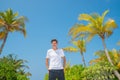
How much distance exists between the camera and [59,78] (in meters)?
9.53

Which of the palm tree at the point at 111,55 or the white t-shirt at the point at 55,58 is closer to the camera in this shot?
→ the white t-shirt at the point at 55,58

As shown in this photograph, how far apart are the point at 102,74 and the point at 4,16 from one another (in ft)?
54.6

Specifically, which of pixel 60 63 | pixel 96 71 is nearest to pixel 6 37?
pixel 96 71

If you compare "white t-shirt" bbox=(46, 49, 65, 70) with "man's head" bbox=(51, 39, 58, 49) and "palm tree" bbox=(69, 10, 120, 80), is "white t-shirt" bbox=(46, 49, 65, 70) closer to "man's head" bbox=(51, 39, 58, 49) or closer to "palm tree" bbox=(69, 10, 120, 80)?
"man's head" bbox=(51, 39, 58, 49)

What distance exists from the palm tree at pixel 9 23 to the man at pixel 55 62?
30094 mm

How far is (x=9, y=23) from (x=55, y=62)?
102 ft

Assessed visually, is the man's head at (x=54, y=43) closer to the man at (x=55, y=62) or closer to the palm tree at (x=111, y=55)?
the man at (x=55, y=62)

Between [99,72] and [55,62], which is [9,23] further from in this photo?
[55,62]

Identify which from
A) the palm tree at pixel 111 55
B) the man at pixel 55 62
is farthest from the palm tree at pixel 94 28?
the man at pixel 55 62

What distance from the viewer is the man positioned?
9.52 metres

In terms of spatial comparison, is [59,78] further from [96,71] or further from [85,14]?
[85,14]

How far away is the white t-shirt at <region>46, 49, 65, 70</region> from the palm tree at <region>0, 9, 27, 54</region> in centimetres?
3010

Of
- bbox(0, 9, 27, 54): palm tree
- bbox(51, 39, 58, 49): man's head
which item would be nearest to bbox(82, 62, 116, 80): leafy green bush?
bbox(0, 9, 27, 54): palm tree

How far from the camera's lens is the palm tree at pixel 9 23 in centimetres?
3953
